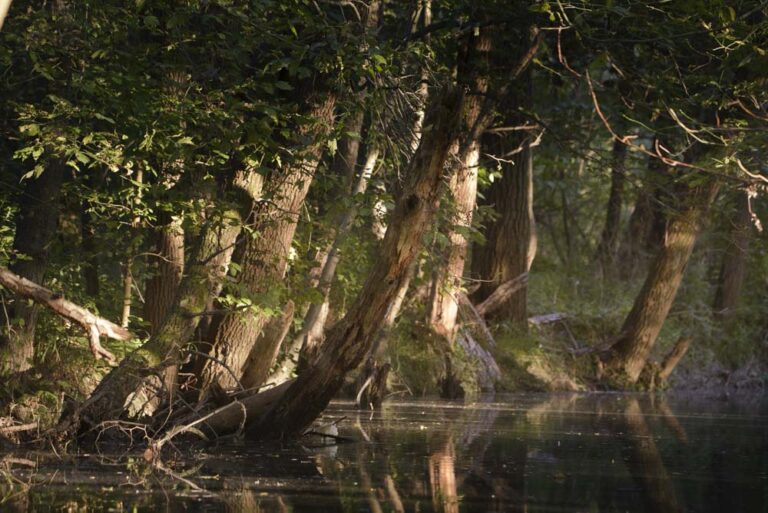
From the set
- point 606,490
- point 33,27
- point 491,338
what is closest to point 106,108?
point 33,27

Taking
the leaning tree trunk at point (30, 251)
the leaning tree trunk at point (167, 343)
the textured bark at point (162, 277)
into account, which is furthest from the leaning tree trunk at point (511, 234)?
the leaning tree trunk at point (30, 251)

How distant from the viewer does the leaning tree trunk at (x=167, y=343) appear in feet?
34.9

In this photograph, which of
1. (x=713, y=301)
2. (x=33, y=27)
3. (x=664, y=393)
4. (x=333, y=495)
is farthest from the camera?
(x=713, y=301)

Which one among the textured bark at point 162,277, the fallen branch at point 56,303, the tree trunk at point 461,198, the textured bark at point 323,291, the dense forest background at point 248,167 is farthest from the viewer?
the tree trunk at point 461,198

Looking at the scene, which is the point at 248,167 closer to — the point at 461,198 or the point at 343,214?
the point at 343,214

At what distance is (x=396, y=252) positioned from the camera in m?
10.5

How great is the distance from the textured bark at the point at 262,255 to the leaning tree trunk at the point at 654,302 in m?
9.51

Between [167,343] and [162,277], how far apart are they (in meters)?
1.85

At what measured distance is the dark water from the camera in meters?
7.77

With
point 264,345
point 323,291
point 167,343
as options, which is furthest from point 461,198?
point 167,343

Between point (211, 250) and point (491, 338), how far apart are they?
30.3 feet

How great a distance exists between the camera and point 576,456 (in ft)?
35.6

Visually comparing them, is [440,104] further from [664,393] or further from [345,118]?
[664,393]

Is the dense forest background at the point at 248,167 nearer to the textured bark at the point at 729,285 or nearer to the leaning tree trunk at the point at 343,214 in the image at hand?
the leaning tree trunk at the point at 343,214
